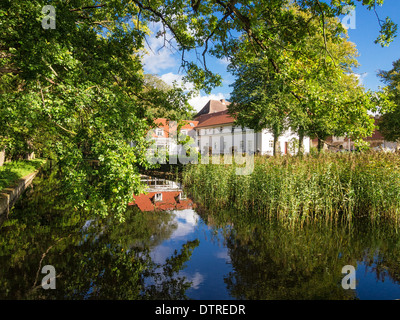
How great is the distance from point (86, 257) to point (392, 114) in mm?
33805

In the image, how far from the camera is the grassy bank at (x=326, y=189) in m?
7.55

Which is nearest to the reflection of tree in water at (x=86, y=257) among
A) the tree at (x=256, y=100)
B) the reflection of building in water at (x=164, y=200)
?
the reflection of building in water at (x=164, y=200)

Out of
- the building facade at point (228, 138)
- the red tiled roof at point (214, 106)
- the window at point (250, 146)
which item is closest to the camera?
the building facade at point (228, 138)

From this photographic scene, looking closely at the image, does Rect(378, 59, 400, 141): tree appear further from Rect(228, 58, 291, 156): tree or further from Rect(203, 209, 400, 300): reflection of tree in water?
Rect(203, 209, 400, 300): reflection of tree in water

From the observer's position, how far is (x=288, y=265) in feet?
17.3

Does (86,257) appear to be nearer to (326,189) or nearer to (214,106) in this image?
(326,189)

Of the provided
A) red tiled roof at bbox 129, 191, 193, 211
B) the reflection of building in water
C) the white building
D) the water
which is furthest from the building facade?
the water

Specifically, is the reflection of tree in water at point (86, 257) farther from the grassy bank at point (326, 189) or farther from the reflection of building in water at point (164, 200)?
the grassy bank at point (326, 189)

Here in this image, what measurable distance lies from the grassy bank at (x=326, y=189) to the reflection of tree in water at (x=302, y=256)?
1.89ft

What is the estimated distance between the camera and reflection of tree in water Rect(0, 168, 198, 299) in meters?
4.23

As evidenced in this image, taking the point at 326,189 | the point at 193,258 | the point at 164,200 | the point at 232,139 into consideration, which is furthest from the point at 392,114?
the point at 193,258

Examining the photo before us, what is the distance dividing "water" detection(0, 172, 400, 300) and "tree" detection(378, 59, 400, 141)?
25167 mm
